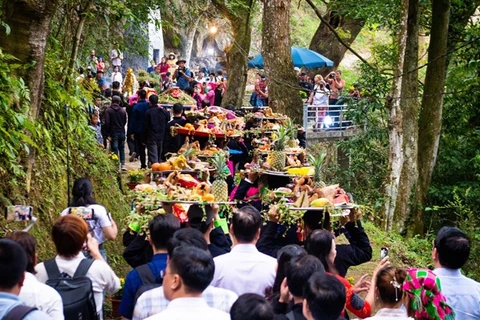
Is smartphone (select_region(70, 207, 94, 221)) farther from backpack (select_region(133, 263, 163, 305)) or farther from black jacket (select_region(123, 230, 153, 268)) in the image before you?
backpack (select_region(133, 263, 163, 305))

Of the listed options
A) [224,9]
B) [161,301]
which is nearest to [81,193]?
[161,301]

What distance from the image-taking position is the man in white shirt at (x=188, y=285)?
14.3ft

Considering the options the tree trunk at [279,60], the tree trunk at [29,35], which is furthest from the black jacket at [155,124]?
the tree trunk at [29,35]

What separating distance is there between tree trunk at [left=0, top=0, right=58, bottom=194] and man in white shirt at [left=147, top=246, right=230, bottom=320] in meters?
5.34

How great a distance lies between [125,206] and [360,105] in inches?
308

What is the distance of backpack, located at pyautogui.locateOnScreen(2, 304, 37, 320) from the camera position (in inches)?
166

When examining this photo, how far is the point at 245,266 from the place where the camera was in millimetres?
5906

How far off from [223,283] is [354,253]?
170 cm

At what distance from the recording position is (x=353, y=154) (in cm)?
2080

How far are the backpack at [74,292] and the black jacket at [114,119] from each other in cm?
1222

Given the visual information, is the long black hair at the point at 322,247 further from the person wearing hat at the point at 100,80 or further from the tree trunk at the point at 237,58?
the person wearing hat at the point at 100,80

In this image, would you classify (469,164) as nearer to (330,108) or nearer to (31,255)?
(330,108)

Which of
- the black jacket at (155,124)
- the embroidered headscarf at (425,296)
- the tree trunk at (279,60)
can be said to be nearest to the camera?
the embroidered headscarf at (425,296)

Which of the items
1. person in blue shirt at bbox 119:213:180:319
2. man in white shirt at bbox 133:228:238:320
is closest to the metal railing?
person in blue shirt at bbox 119:213:180:319
